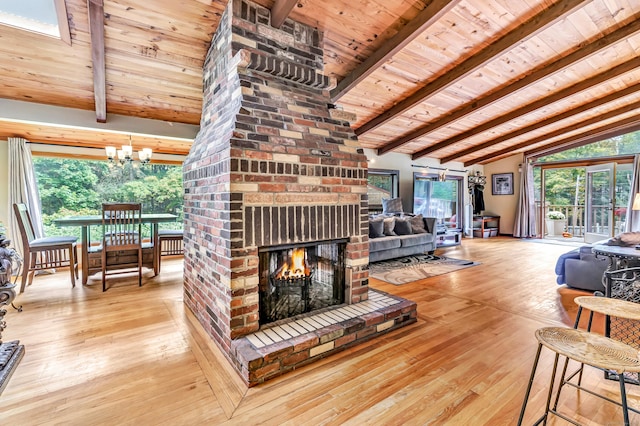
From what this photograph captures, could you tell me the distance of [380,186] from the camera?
759cm

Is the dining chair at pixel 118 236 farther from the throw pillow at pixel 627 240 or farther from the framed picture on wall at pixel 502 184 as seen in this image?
the framed picture on wall at pixel 502 184

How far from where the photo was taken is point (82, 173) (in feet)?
16.7

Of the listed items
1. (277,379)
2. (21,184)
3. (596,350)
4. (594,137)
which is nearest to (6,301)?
(277,379)

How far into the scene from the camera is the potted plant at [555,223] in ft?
28.7

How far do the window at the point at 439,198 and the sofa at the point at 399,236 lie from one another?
1.61 meters

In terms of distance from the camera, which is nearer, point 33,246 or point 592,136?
point 33,246

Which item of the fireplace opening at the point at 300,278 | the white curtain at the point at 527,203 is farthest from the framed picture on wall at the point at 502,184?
the fireplace opening at the point at 300,278

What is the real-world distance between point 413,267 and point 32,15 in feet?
17.2

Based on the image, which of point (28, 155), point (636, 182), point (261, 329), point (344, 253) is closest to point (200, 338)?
point (261, 329)

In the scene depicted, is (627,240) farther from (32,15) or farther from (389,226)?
(32,15)

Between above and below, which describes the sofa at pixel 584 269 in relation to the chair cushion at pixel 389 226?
below

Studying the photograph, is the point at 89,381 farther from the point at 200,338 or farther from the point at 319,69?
the point at 319,69

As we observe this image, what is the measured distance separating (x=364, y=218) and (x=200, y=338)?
1.73m

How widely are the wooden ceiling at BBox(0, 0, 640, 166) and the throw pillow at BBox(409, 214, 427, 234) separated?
209 centimetres
